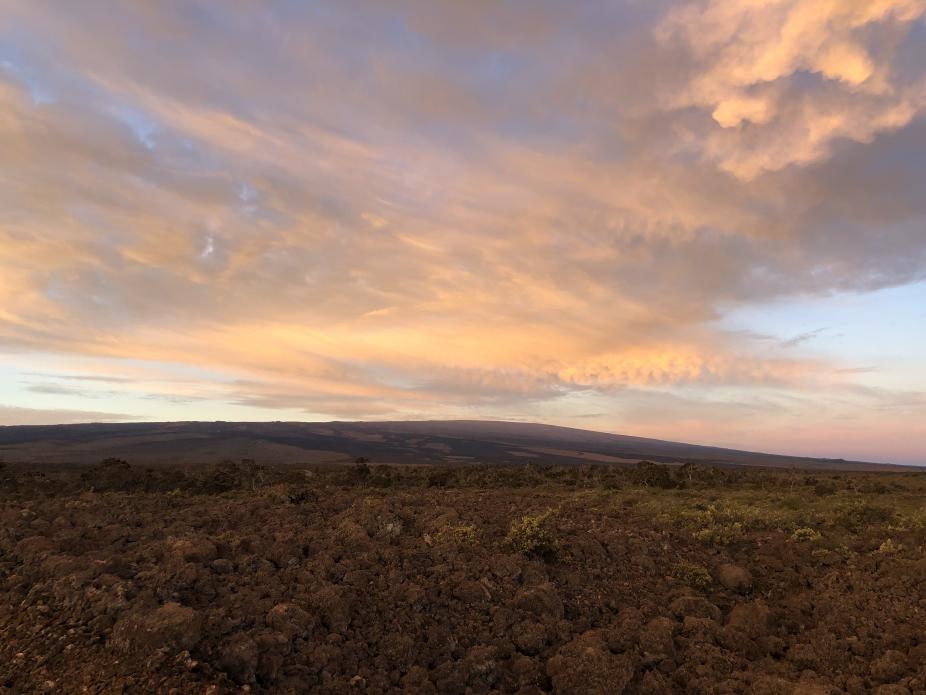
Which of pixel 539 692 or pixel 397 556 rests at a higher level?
pixel 397 556

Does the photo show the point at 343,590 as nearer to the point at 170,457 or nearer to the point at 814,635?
the point at 814,635

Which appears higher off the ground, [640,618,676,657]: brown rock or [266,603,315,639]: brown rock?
[266,603,315,639]: brown rock

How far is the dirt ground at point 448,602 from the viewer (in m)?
7.26

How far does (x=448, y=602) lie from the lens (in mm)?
9219

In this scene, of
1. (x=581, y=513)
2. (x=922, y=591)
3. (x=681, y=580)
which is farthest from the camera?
(x=581, y=513)

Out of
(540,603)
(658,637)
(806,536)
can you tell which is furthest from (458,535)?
(806,536)

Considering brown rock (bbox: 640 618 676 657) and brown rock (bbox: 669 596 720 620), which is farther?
brown rock (bbox: 669 596 720 620)

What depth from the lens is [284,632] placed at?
7711 millimetres

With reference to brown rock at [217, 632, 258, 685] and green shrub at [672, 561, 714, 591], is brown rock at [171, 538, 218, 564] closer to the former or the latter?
brown rock at [217, 632, 258, 685]

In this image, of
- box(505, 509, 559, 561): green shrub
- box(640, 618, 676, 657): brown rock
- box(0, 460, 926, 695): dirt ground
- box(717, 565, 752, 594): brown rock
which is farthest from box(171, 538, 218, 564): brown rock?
box(717, 565, 752, 594): brown rock

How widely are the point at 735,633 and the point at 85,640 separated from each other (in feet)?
31.2

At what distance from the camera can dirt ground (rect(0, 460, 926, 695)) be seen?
23.8 feet

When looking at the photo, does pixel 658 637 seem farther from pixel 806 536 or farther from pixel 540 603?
pixel 806 536

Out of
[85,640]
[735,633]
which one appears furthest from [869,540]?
[85,640]
